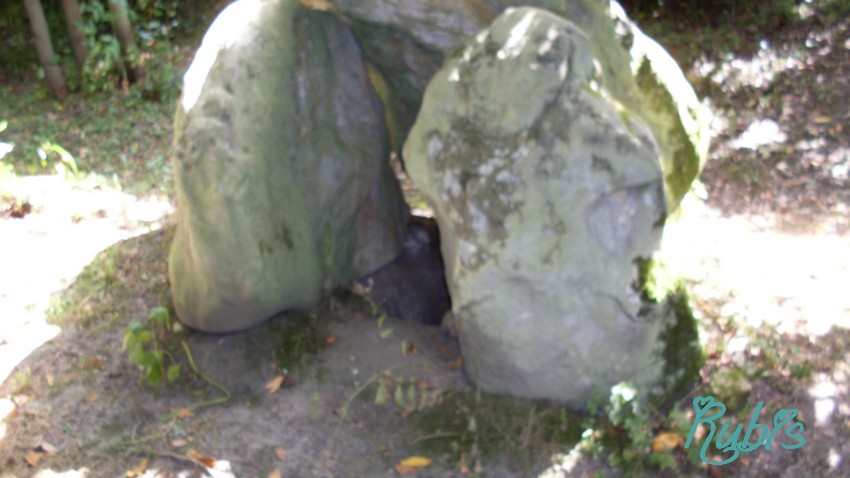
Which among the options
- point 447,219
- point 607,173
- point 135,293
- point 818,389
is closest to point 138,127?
point 135,293

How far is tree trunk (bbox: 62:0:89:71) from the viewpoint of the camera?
8.90 m

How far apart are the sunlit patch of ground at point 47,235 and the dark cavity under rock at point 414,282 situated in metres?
1.80

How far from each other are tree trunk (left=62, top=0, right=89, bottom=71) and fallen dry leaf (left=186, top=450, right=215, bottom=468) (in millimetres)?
6830

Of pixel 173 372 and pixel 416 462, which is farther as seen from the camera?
pixel 173 372

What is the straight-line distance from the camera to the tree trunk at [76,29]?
890 cm

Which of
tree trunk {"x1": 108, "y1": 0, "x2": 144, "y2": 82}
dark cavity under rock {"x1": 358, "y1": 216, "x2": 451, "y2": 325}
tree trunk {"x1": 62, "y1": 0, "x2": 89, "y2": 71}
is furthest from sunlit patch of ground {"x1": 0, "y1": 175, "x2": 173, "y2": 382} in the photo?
tree trunk {"x1": 62, "y1": 0, "x2": 89, "y2": 71}

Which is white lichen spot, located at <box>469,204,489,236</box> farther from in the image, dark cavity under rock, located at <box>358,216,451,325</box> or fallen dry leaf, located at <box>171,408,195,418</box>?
fallen dry leaf, located at <box>171,408,195,418</box>

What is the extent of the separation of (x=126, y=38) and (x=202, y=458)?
6.82 m

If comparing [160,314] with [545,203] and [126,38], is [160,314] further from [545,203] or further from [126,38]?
[126,38]

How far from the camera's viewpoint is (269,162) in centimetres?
389

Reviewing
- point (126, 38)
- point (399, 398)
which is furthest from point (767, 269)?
point (126, 38)

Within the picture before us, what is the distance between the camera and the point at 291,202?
13.3 ft

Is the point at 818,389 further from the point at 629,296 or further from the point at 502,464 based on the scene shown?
the point at 502,464

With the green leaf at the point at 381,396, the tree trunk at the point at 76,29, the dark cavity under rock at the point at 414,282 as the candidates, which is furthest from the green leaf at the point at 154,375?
the tree trunk at the point at 76,29
